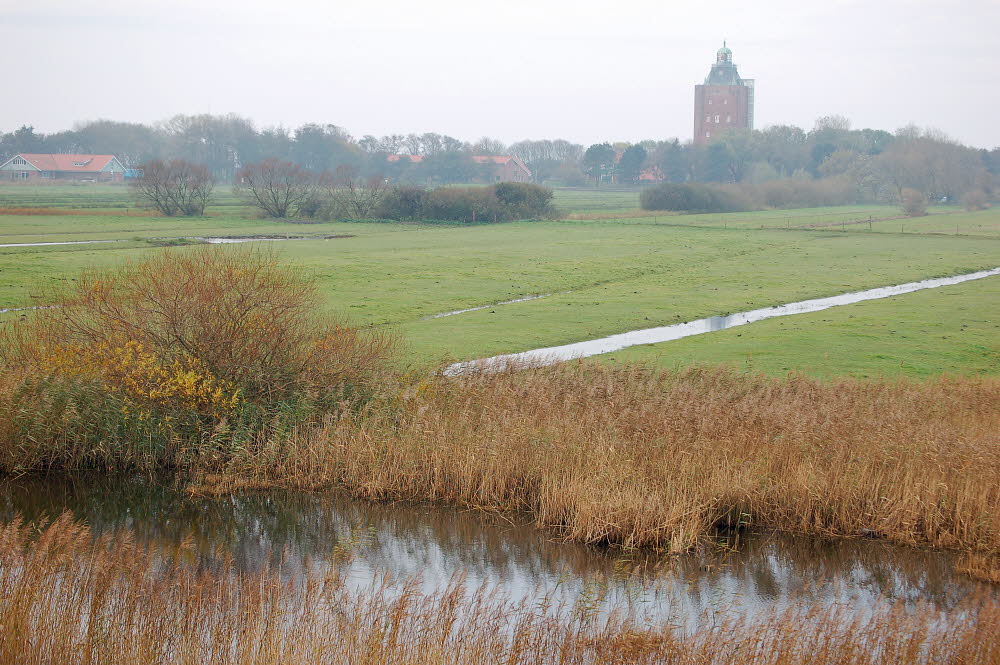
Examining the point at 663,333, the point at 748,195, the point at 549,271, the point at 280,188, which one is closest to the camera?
the point at 663,333

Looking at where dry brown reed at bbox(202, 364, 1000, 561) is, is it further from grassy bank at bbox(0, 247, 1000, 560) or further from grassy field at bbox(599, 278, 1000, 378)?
grassy field at bbox(599, 278, 1000, 378)

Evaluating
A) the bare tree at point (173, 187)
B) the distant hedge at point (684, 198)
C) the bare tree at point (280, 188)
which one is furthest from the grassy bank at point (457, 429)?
the distant hedge at point (684, 198)

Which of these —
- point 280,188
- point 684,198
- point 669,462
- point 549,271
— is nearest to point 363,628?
point 669,462

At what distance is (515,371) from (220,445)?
6479 millimetres

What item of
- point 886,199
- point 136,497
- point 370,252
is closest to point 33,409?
point 136,497

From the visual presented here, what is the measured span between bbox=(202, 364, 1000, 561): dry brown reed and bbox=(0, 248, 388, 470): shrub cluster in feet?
3.31

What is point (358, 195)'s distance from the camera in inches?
3999

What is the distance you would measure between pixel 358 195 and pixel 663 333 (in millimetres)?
74731

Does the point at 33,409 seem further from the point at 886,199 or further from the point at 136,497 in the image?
the point at 886,199

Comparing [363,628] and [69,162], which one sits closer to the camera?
[363,628]

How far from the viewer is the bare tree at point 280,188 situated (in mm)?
97125

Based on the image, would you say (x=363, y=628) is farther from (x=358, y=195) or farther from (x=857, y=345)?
(x=358, y=195)

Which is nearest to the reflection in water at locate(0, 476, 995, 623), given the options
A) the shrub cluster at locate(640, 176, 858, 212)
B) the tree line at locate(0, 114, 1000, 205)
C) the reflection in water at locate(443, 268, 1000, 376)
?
the reflection in water at locate(443, 268, 1000, 376)

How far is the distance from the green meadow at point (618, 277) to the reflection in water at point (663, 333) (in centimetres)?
77
